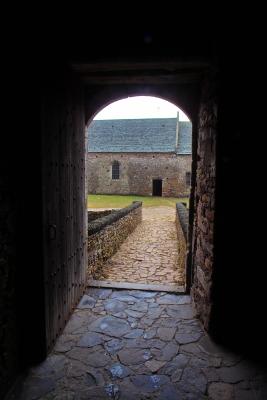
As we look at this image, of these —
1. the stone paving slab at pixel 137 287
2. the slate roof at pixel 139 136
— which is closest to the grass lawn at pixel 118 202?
the slate roof at pixel 139 136

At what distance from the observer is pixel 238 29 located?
2.74 metres

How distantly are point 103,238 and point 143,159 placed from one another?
2244cm

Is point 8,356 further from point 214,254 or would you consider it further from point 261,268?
point 261,268

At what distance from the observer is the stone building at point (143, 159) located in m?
27.9

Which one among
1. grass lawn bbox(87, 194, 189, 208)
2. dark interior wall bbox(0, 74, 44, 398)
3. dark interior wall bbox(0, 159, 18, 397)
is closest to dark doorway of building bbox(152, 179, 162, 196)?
grass lawn bbox(87, 194, 189, 208)

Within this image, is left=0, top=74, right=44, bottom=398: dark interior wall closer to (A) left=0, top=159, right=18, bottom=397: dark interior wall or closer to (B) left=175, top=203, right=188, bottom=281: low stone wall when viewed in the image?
(A) left=0, top=159, right=18, bottom=397: dark interior wall

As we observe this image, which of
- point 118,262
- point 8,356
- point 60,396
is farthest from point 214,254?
point 118,262

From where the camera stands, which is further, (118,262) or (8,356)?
(118,262)

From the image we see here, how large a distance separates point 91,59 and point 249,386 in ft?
12.0

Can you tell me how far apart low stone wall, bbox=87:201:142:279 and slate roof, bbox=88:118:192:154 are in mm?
19890

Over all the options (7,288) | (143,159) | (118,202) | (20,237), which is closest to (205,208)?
(20,237)

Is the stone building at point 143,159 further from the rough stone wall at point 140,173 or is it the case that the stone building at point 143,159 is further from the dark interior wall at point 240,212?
the dark interior wall at point 240,212

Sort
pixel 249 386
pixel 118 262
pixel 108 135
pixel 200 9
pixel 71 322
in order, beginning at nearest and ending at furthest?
pixel 249 386
pixel 200 9
pixel 71 322
pixel 118 262
pixel 108 135

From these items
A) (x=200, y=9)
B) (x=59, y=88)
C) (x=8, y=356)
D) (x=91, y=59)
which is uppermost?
(x=200, y=9)
